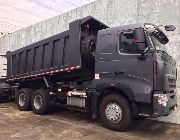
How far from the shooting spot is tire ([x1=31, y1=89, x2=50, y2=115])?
876cm

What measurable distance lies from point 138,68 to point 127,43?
0.82 m

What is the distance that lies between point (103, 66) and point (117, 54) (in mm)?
578

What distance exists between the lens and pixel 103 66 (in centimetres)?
709

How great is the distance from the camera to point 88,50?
7551 millimetres

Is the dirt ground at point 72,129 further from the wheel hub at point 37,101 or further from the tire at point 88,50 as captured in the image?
the tire at point 88,50

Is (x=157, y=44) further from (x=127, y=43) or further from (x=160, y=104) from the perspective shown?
(x=160, y=104)

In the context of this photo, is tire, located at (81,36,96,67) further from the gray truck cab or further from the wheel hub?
the wheel hub

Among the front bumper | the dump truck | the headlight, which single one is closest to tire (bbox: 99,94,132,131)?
the dump truck

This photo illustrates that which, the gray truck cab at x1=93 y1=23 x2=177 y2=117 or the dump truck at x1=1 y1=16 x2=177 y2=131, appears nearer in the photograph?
the gray truck cab at x1=93 y1=23 x2=177 y2=117

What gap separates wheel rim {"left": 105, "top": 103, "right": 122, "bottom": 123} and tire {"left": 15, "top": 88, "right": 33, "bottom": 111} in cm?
417

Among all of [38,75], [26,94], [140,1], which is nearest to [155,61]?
[140,1]

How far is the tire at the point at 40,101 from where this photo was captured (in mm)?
8758

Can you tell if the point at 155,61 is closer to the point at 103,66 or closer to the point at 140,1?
the point at 103,66

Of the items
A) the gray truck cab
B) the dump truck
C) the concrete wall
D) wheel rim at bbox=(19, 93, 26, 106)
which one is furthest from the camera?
wheel rim at bbox=(19, 93, 26, 106)
